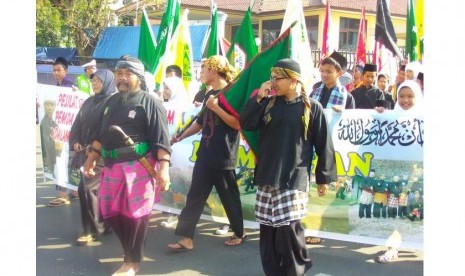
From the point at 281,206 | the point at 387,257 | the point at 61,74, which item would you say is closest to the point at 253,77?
the point at 281,206

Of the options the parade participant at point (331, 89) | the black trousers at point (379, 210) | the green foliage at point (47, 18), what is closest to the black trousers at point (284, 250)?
the black trousers at point (379, 210)

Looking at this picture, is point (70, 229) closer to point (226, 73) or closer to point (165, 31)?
point (226, 73)

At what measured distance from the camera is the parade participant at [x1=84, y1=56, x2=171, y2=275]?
4383 millimetres

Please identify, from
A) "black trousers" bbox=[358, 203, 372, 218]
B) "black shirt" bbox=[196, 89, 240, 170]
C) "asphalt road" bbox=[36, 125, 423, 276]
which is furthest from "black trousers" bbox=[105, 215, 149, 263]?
"black trousers" bbox=[358, 203, 372, 218]

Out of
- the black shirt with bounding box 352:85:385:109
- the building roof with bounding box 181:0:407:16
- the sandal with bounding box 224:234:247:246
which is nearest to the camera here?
the sandal with bounding box 224:234:247:246

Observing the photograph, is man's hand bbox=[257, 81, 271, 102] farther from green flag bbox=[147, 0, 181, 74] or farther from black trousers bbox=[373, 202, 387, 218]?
green flag bbox=[147, 0, 181, 74]

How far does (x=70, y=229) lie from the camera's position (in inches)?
236

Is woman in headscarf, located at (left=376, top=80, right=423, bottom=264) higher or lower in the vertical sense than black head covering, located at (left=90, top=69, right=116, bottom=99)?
lower

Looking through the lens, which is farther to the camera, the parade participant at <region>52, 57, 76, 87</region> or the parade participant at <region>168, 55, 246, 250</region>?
the parade participant at <region>52, 57, 76, 87</region>

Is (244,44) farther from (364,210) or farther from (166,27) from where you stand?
(364,210)

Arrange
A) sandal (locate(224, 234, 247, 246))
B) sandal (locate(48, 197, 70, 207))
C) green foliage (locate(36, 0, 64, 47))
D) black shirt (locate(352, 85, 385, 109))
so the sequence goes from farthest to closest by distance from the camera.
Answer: green foliage (locate(36, 0, 64, 47))
sandal (locate(48, 197, 70, 207))
black shirt (locate(352, 85, 385, 109))
sandal (locate(224, 234, 247, 246))

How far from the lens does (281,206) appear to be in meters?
4.04

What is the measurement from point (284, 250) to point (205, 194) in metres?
1.32

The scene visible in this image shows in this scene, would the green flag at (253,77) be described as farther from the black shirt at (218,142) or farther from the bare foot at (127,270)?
the bare foot at (127,270)
